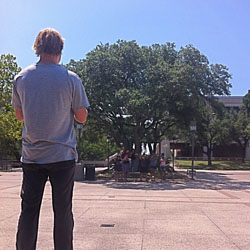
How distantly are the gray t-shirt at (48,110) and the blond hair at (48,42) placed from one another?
130mm

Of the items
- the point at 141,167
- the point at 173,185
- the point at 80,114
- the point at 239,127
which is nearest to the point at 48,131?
the point at 80,114

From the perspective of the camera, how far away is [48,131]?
8.84 feet

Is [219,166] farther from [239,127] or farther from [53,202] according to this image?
[53,202]

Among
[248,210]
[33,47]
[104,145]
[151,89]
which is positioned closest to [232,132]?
[104,145]

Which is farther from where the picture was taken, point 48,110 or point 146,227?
point 146,227

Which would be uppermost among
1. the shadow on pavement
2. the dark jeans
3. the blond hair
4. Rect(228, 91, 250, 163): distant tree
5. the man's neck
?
Rect(228, 91, 250, 163): distant tree

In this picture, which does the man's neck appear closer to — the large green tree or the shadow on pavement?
the shadow on pavement

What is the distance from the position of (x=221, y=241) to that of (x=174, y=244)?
0.73 metres

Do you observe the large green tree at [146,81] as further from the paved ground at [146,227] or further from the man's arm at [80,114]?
the man's arm at [80,114]

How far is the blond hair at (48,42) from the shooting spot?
9.22 ft

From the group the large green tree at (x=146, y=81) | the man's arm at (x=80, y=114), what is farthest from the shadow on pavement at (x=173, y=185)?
the man's arm at (x=80, y=114)

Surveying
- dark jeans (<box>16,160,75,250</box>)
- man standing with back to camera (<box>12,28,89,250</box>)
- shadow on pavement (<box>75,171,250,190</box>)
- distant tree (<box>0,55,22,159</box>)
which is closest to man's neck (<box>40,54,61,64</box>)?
man standing with back to camera (<box>12,28,89,250</box>)

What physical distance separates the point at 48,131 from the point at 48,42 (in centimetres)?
71

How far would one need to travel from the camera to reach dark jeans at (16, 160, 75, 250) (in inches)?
109
